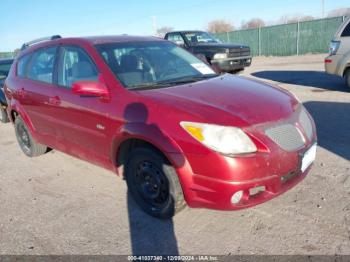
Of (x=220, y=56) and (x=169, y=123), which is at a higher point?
(x=169, y=123)

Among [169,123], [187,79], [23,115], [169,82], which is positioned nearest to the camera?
[169,123]

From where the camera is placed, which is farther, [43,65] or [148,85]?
[43,65]

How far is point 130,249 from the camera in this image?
304 cm

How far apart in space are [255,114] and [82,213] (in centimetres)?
208

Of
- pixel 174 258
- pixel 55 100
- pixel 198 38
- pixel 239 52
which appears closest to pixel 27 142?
pixel 55 100

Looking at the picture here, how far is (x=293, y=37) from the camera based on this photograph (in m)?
25.8

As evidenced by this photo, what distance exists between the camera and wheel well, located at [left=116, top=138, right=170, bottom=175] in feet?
10.9

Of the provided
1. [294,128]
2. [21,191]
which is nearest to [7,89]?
[21,191]

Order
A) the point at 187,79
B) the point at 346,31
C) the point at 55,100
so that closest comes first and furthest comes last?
1. the point at 187,79
2. the point at 55,100
3. the point at 346,31

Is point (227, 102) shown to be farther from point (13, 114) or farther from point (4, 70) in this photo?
point (4, 70)

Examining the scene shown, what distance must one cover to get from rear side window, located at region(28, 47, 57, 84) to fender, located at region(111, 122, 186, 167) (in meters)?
1.73

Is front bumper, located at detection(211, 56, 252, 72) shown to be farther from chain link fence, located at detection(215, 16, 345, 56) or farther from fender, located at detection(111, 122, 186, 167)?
chain link fence, located at detection(215, 16, 345, 56)

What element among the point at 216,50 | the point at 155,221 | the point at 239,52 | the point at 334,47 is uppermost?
the point at 334,47

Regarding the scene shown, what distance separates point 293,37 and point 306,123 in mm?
24500
